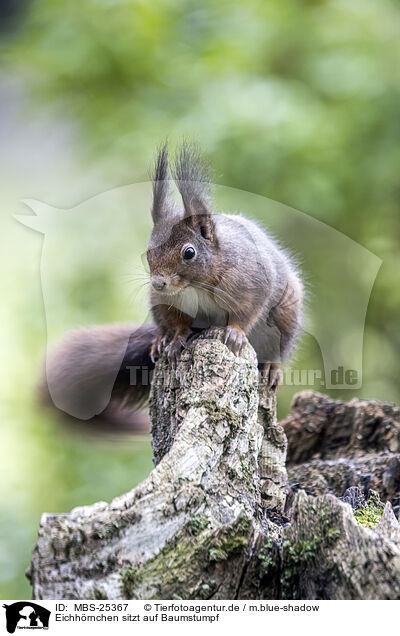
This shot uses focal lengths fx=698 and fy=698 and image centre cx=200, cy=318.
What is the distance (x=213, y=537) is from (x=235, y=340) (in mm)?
413

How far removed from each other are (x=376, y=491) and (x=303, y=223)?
25.0 inches

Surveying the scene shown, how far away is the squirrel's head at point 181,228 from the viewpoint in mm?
1196

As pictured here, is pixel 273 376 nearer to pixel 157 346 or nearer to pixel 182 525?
pixel 157 346

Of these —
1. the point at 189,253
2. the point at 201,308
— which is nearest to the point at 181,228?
the point at 189,253

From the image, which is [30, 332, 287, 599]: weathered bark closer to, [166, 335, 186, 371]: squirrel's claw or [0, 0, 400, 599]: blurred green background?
[166, 335, 186, 371]: squirrel's claw

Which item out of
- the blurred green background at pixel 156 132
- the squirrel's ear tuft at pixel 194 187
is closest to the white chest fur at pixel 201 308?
the squirrel's ear tuft at pixel 194 187

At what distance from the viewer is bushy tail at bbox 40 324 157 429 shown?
1.44 m

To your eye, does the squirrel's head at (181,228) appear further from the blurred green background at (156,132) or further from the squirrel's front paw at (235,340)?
the blurred green background at (156,132)

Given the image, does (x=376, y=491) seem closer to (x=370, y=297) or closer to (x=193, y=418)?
(x=193, y=418)

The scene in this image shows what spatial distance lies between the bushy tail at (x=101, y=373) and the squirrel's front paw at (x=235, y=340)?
10.3 inches

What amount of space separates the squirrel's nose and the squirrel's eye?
0.19 feet
